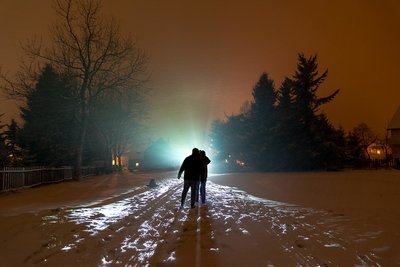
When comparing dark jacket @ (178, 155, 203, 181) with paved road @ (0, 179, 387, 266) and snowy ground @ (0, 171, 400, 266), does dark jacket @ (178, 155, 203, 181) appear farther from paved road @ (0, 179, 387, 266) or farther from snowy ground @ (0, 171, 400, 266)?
paved road @ (0, 179, 387, 266)

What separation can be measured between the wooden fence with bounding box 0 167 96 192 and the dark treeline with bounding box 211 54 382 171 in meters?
20.7

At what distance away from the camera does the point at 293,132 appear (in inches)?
1407

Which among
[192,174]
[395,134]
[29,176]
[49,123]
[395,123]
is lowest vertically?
[192,174]

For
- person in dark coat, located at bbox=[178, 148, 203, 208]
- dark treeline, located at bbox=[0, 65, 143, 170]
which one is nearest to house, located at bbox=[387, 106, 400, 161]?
dark treeline, located at bbox=[0, 65, 143, 170]

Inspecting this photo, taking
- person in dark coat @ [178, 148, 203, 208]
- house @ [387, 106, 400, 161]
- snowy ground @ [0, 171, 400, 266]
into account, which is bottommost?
snowy ground @ [0, 171, 400, 266]

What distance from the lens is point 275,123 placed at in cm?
3716

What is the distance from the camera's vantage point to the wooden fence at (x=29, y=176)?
15.3 m

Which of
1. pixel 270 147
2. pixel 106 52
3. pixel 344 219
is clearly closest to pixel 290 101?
pixel 270 147

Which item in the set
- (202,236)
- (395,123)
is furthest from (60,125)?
(395,123)

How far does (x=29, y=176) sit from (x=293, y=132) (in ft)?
87.1

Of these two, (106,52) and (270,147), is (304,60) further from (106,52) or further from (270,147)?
(106,52)

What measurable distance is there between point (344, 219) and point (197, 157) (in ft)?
16.4

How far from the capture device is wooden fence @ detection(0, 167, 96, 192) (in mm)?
15320

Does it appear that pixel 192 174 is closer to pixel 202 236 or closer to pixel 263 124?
pixel 202 236
